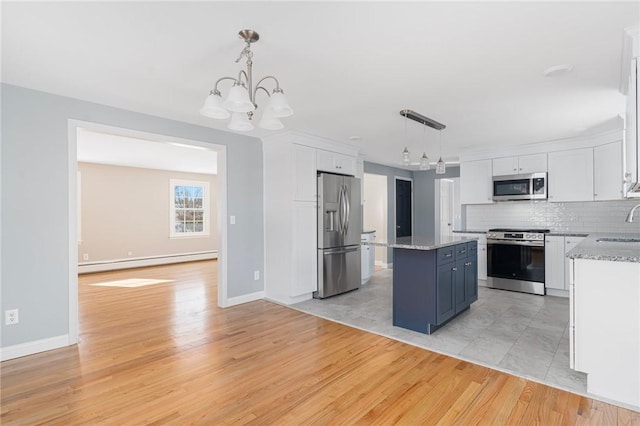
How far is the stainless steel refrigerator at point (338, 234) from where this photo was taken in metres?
4.59

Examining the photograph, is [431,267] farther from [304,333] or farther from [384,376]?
[304,333]

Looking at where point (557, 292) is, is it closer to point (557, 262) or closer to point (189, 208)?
point (557, 262)

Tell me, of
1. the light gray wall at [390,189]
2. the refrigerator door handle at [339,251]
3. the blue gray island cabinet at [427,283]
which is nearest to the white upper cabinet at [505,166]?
the light gray wall at [390,189]

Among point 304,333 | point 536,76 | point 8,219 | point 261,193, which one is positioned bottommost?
point 304,333

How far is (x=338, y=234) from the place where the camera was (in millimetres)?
4746

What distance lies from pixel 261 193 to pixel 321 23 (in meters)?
3.02

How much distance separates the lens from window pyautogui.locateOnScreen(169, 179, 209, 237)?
835 cm

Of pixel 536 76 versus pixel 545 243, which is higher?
pixel 536 76

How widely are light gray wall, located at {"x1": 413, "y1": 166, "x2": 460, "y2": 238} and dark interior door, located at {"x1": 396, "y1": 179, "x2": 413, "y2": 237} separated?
16 centimetres

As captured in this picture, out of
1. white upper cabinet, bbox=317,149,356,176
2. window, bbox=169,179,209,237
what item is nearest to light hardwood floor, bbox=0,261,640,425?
white upper cabinet, bbox=317,149,356,176

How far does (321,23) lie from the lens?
6.08ft

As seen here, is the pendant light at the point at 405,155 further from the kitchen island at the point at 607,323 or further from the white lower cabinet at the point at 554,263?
the white lower cabinet at the point at 554,263

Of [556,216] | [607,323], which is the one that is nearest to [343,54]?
[607,323]

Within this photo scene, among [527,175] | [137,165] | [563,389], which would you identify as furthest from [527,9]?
[137,165]
